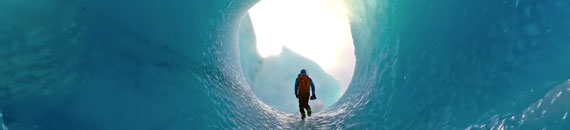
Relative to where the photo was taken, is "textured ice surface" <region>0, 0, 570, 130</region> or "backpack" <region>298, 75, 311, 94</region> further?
"backpack" <region>298, 75, 311, 94</region>

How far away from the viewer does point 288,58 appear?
14758 mm

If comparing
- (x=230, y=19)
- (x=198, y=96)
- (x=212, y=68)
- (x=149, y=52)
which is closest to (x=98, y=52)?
(x=149, y=52)

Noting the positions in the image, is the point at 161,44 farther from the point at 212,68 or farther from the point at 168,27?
the point at 212,68

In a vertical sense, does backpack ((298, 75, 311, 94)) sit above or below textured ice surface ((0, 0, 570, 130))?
above

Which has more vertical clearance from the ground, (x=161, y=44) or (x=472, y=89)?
(x=161, y=44)

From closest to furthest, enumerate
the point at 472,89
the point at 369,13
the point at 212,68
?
1. the point at 472,89
2. the point at 212,68
3. the point at 369,13

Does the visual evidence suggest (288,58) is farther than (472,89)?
Yes

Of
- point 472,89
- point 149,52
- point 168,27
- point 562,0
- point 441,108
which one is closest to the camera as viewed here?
point 562,0

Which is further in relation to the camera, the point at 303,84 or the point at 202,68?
the point at 303,84

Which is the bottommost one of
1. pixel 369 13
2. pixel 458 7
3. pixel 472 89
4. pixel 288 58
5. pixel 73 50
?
pixel 472 89

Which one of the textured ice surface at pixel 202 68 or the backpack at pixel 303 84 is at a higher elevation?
the backpack at pixel 303 84

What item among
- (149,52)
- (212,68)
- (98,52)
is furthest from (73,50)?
Result: (212,68)

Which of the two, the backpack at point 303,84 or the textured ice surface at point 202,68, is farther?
the backpack at point 303,84

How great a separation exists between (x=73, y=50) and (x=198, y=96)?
5.10 feet
